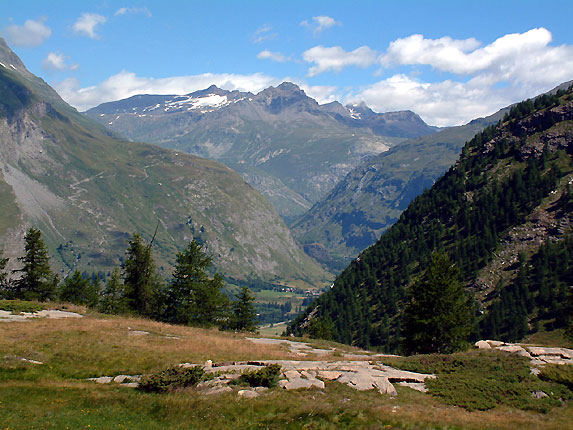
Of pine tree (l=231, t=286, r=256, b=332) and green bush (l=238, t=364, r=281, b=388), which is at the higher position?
green bush (l=238, t=364, r=281, b=388)

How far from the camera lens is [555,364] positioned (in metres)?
36.2

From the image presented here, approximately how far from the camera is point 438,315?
5953 cm

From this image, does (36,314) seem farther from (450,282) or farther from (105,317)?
(450,282)

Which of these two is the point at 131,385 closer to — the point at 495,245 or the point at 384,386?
the point at 384,386

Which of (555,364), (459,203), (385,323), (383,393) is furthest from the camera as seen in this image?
(459,203)

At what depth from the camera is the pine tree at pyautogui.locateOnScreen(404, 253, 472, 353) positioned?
195 feet

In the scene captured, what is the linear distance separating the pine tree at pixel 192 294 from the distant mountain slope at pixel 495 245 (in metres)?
34.0

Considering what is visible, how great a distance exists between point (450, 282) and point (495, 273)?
83333mm

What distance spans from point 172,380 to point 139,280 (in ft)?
182

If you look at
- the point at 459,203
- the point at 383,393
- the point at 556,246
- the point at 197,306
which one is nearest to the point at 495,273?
the point at 556,246

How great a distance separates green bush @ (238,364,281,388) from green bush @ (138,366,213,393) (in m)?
2.77

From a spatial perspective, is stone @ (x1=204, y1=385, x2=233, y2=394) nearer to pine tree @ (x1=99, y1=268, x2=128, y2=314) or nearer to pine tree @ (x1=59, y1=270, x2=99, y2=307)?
pine tree @ (x1=99, y1=268, x2=128, y2=314)

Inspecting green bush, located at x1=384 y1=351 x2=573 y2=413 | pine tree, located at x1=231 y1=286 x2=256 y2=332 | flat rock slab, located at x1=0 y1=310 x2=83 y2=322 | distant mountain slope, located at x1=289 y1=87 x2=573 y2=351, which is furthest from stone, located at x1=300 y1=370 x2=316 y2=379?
distant mountain slope, located at x1=289 y1=87 x2=573 y2=351

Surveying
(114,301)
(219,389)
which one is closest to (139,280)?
(114,301)
